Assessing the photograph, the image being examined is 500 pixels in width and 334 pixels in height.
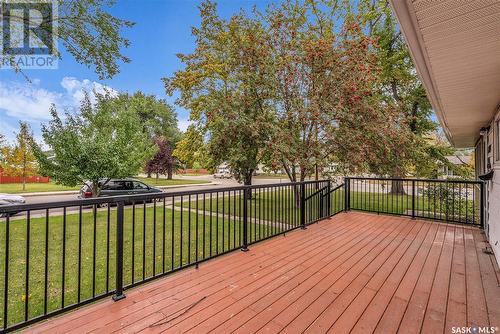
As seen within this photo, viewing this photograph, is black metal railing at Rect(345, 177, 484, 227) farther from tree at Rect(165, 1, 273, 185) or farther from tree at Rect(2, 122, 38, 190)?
→ tree at Rect(2, 122, 38, 190)

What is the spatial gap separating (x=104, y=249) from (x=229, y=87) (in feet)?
20.0

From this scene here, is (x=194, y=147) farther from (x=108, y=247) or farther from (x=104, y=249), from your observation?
(x=108, y=247)

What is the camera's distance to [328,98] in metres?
6.97

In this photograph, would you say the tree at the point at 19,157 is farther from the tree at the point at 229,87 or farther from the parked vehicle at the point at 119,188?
the tree at the point at 229,87

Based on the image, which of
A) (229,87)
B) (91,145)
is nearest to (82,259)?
(91,145)

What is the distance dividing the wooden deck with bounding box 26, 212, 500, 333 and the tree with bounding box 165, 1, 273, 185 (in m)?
4.58

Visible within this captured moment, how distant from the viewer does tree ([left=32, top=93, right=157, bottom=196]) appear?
7.38 metres

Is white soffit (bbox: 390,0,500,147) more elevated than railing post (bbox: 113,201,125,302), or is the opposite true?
white soffit (bbox: 390,0,500,147)

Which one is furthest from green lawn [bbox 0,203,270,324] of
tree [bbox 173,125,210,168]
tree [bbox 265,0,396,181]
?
tree [bbox 173,125,210,168]

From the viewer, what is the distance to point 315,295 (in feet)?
7.53

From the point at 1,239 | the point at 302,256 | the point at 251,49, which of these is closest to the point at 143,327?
the point at 302,256

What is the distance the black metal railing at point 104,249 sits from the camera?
1.89m

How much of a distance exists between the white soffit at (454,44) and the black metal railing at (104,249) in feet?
7.56

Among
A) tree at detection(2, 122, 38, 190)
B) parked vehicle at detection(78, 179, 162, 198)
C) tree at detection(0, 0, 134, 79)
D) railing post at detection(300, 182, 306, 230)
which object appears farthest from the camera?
tree at detection(2, 122, 38, 190)
